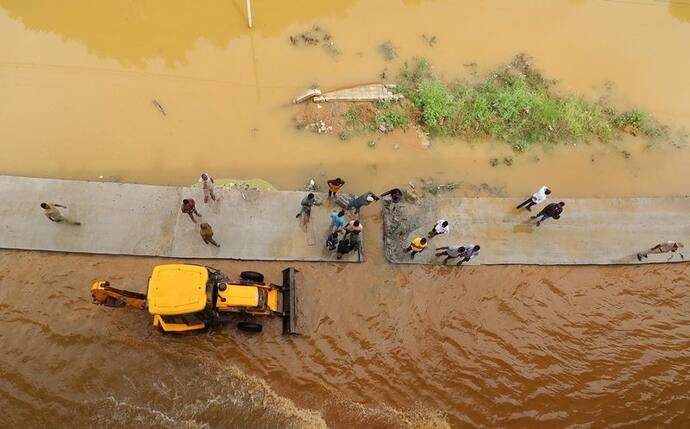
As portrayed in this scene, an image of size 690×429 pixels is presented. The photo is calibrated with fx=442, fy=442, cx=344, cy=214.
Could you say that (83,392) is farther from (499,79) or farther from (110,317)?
(499,79)

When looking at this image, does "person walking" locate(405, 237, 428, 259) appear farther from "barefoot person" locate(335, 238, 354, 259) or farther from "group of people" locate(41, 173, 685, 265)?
"barefoot person" locate(335, 238, 354, 259)

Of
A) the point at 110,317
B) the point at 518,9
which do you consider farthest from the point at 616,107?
the point at 110,317

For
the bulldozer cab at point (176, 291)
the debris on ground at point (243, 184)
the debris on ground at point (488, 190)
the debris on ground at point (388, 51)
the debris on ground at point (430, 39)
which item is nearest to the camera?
the bulldozer cab at point (176, 291)

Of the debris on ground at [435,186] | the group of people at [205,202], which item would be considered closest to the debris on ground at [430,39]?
the debris on ground at [435,186]

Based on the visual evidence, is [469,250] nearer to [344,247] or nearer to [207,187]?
[344,247]

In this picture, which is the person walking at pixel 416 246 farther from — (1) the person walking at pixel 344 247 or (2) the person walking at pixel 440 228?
(1) the person walking at pixel 344 247

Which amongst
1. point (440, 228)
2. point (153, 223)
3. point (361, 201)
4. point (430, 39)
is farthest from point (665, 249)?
point (153, 223)

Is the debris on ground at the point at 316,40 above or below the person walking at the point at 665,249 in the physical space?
above
